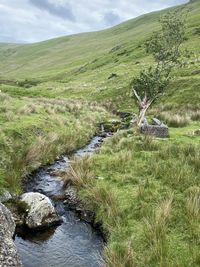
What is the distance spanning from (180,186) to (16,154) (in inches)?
339

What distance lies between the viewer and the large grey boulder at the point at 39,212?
1416cm

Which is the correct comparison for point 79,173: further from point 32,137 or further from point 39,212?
point 32,137

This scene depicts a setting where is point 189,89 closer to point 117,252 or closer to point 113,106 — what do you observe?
point 113,106

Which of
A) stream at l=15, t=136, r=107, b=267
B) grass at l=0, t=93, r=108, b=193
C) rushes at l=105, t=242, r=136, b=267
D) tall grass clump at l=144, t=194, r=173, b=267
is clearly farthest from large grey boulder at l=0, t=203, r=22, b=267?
grass at l=0, t=93, r=108, b=193

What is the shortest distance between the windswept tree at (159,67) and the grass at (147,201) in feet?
37.1

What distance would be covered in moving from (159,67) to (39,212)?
169 ft

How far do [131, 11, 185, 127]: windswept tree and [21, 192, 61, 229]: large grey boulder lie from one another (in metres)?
17.0

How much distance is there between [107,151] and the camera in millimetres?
22875

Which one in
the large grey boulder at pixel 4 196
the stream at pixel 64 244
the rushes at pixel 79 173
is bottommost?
the stream at pixel 64 244

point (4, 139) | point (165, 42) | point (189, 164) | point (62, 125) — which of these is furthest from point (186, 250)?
point (165, 42)

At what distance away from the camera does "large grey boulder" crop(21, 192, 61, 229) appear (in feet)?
46.5

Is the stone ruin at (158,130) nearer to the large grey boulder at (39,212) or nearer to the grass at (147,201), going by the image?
the grass at (147,201)

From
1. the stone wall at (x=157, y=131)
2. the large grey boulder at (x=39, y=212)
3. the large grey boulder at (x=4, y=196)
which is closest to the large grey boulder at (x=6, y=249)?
the large grey boulder at (x=39, y=212)

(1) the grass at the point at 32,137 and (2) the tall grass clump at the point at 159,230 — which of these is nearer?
(2) the tall grass clump at the point at 159,230
